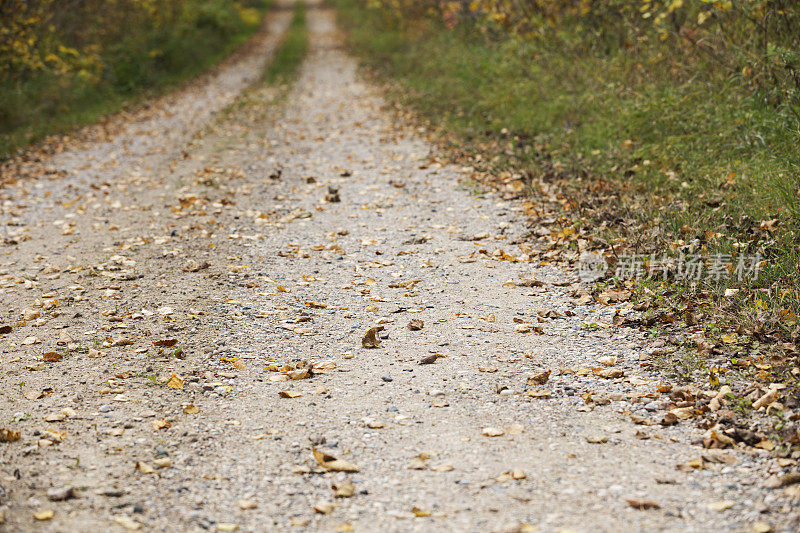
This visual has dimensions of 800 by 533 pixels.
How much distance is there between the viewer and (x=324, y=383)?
428cm

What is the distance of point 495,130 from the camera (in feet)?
34.9

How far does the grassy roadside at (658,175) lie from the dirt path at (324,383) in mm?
477

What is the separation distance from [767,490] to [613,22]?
9925mm

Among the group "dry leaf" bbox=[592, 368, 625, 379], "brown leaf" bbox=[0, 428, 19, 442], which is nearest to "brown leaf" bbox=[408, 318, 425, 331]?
"dry leaf" bbox=[592, 368, 625, 379]

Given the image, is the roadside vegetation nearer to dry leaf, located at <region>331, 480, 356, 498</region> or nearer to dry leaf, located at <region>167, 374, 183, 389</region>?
dry leaf, located at <region>167, 374, 183, 389</region>

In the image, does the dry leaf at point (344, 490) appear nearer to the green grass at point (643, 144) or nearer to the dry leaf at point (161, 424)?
the dry leaf at point (161, 424)

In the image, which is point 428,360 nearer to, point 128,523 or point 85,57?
point 128,523

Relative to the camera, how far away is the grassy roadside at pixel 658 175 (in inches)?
180

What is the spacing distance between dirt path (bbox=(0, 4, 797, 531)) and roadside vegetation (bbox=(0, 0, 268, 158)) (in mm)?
6160

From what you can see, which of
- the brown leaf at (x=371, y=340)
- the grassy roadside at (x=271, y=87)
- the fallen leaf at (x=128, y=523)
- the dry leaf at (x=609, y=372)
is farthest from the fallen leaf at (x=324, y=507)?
the grassy roadside at (x=271, y=87)

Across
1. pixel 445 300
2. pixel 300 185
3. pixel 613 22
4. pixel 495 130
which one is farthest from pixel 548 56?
pixel 445 300

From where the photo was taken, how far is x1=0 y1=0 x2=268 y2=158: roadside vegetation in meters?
13.4

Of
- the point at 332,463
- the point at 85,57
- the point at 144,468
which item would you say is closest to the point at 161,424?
the point at 144,468

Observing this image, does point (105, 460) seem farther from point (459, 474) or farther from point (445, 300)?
point (445, 300)
